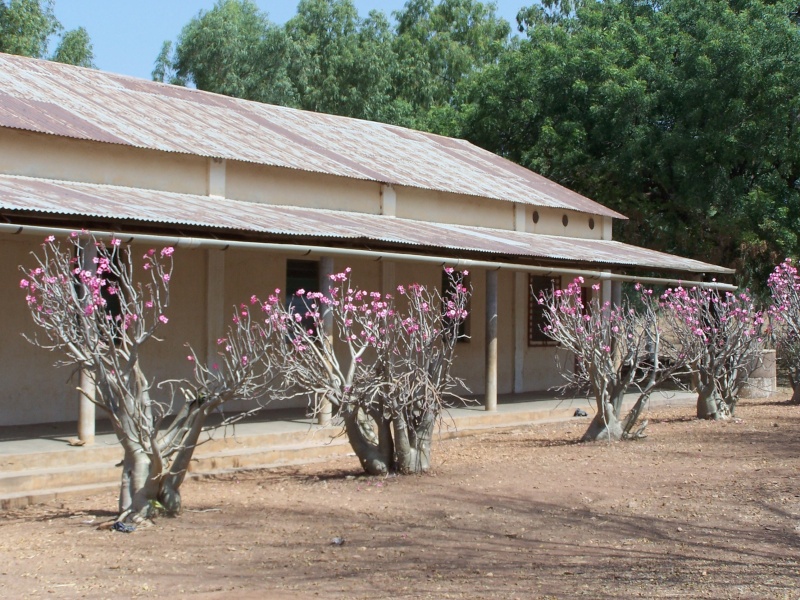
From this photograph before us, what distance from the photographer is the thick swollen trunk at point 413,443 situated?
9.39 m

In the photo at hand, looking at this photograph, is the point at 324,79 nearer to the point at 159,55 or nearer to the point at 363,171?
the point at 159,55

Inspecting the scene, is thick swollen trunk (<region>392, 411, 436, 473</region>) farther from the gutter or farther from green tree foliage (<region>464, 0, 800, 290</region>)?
green tree foliage (<region>464, 0, 800, 290</region>)

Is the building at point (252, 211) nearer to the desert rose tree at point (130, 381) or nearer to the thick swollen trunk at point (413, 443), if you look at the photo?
the desert rose tree at point (130, 381)

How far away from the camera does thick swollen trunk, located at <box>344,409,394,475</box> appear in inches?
368

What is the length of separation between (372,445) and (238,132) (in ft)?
21.4

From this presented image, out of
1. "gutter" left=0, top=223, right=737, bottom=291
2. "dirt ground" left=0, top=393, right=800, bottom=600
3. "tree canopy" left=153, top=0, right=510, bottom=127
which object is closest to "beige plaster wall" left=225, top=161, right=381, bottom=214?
"gutter" left=0, top=223, right=737, bottom=291

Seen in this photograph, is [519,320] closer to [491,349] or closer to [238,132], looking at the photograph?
[491,349]

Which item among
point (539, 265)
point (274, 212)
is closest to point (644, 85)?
point (539, 265)

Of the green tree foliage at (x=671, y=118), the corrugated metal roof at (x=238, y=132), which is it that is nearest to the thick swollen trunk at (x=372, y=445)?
the corrugated metal roof at (x=238, y=132)

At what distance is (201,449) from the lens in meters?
10.4

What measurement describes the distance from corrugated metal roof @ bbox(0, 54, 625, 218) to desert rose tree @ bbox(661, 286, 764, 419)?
4014mm

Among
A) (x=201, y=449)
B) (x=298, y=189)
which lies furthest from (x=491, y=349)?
(x=201, y=449)

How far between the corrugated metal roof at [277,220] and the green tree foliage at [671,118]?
408cm

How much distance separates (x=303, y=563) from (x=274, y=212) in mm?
6836
